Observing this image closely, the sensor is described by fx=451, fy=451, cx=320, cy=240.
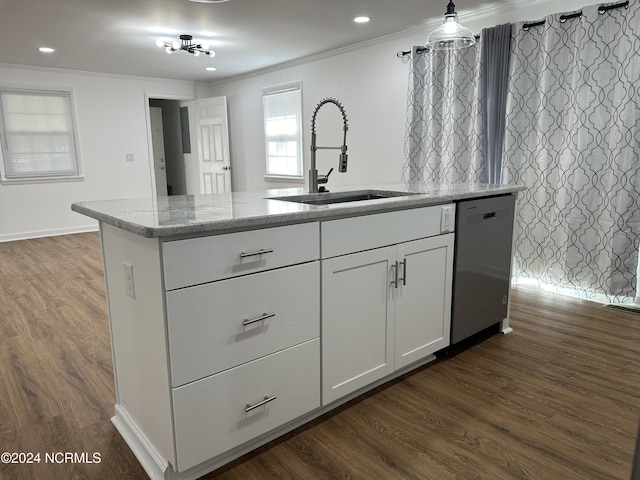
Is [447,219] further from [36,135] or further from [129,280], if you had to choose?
[36,135]

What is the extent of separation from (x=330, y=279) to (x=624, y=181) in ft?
8.73

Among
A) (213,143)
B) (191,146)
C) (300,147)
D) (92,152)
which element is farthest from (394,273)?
(191,146)

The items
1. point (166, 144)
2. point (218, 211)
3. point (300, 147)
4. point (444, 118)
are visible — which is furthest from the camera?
point (166, 144)

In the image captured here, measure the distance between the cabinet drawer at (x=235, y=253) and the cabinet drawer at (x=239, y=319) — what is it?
0.10ft

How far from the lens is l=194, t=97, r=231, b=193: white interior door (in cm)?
696

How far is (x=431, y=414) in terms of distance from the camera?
1.97 meters

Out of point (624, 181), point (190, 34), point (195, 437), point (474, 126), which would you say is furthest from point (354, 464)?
point (190, 34)

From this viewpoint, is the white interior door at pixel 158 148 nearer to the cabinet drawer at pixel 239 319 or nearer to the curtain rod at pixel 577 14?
the curtain rod at pixel 577 14

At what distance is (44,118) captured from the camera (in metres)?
6.22

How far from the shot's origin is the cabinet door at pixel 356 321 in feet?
6.09

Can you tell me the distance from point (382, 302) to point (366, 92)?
364 cm

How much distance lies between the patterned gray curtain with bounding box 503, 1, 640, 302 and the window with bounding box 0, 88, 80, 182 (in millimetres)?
5832

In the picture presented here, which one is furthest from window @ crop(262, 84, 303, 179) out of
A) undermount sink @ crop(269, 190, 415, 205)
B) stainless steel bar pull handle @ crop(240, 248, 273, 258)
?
stainless steel bar pull handle @ crop(240, 248, 273, 258)

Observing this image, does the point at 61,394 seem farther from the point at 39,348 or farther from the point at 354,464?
the point at 354,464
